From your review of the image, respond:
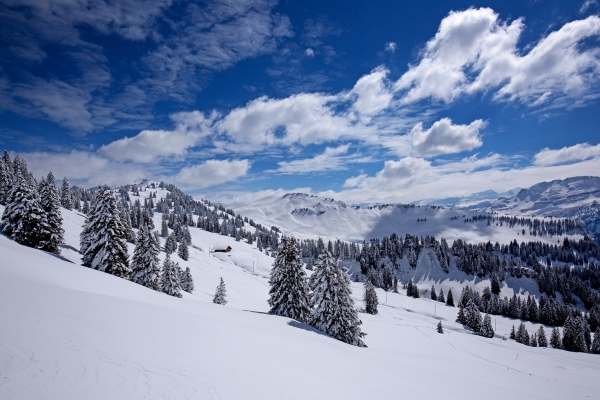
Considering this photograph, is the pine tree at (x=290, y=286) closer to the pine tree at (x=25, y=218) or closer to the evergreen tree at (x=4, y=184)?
the pine tree at (x=25, y=218)

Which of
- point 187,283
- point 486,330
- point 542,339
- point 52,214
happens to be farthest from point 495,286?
point 52,214

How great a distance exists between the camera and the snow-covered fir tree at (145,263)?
37.4m

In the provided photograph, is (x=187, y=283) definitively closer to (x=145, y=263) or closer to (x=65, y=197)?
(x=145, y=263)

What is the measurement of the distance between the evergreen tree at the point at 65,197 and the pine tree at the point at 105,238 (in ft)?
280

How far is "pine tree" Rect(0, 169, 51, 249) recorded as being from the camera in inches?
1375

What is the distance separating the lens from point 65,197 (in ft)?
323

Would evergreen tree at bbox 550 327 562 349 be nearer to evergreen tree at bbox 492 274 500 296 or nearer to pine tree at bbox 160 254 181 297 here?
evergreen tree at bbox 492 274 500 296

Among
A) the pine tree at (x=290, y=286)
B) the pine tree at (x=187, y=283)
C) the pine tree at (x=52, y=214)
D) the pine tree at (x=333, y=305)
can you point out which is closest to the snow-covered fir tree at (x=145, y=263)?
the pine tree at (x=52, y=214)

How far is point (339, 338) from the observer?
27375 millimetres

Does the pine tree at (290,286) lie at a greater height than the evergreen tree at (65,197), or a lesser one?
lesser

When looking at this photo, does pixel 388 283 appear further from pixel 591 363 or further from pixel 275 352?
pixel 275 352

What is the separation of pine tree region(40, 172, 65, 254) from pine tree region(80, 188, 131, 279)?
8.22m

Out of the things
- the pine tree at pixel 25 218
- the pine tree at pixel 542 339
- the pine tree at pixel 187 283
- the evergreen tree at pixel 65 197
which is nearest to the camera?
the pine tree at pixel 25 218

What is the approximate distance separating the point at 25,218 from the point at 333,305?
40.1 meters
